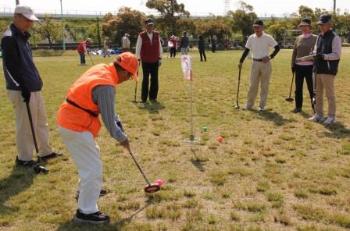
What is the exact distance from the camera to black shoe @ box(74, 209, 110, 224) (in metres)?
5.16

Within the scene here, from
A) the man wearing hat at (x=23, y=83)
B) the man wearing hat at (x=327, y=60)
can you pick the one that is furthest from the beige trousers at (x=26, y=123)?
the man wearing hat at (x=327, y=60)

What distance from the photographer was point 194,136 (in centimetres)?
922

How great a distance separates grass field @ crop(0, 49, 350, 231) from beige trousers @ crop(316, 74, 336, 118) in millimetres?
392

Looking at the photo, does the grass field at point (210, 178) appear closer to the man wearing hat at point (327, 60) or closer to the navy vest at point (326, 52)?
the man wearing hat at point (327, 60)

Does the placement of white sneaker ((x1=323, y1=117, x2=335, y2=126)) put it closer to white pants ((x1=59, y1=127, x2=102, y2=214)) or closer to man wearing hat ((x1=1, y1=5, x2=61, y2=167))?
man wearing hat ((x1=1, y1=5, x2=61, y2=167))

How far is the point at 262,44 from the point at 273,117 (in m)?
1.72

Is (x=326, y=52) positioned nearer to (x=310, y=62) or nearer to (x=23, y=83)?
(x=310, y=62)

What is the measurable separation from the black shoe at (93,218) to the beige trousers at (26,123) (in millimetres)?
2420

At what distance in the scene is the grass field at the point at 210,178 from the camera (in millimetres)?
5332

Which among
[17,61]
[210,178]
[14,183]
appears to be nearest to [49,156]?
[14,183]

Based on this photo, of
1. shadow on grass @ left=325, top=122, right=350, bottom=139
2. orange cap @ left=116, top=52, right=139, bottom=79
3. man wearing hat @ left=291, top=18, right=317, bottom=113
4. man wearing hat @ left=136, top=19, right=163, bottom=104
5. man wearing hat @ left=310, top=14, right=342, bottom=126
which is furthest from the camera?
man wearing hat @ left=136, top=19, right=163, bottom=104

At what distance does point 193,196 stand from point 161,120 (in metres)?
4.91

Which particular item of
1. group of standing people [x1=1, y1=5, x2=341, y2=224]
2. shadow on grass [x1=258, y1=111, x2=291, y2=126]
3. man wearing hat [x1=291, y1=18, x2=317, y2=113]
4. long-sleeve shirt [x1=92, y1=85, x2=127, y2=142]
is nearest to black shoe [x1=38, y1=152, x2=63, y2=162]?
group of standing people [x1=1, y1=5, x2=341, y2=224]

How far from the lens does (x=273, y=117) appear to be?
1091cm
